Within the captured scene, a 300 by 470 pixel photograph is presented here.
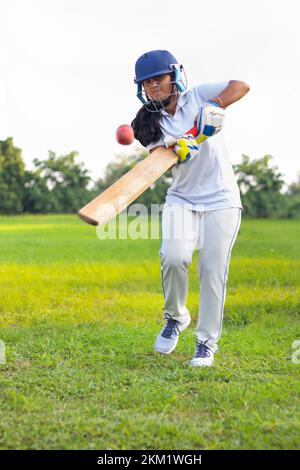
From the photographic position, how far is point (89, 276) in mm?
8750

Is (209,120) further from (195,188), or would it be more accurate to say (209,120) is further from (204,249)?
(204,249)

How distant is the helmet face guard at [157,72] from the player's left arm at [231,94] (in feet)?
0.83

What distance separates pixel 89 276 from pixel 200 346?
14.8 feet

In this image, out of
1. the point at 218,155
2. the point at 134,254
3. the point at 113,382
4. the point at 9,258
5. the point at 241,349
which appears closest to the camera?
the point at 113,382

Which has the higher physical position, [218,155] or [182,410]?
[218,155]

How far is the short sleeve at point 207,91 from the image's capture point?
432 cm

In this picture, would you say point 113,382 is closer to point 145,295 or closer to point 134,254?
point 145,295

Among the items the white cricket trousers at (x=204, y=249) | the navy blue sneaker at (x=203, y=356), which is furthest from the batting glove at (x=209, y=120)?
the navy blue sneaker at (x=203, y=356)

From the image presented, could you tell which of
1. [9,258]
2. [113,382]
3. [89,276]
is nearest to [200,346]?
[113,382]

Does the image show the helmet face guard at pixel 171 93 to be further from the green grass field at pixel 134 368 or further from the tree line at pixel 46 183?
the tree line at pixel 46 183

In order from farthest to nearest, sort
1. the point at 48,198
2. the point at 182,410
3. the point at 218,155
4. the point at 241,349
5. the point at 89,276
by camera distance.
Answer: the point at 48,198 → the point at 89,276 → the point at 241,349 → the point at 218,155 → the point at 182,410

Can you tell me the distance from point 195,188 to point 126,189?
0.52 m

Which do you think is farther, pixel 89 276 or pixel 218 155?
pixel 89 276

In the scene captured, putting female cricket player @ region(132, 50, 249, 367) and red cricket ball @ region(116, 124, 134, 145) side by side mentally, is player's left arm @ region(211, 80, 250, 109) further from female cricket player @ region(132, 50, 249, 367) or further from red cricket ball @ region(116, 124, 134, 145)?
red cricket ball @ region(116, 124, 134, 145)
